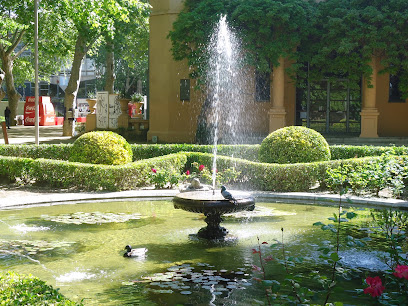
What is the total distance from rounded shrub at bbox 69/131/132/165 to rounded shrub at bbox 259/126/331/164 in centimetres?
390

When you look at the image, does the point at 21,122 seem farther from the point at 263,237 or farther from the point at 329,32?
the point at 263,237

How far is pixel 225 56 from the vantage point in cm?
2517

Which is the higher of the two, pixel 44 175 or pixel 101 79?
pixel 101 79

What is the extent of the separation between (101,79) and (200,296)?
181ft

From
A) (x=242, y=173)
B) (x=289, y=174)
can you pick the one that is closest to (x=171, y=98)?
(x=242, y=173)

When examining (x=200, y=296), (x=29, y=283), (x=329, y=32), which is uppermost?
(x=329, y=32)

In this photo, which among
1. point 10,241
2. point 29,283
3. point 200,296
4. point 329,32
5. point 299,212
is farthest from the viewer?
point 329,32

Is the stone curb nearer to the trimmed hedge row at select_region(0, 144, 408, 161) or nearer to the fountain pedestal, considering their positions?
the fountain pedestal

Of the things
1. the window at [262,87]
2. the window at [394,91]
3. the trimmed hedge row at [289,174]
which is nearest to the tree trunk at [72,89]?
the window at [262,87]

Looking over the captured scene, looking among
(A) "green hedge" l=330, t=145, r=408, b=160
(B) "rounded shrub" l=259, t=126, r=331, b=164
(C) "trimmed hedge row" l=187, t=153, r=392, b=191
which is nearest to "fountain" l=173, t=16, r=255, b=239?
(A) "green hedge" l=330, t=145, r=408, b=160

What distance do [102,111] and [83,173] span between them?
16.6 meters

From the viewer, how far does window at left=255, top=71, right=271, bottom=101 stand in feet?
82.7

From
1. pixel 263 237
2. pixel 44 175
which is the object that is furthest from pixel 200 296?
pixel 44 175

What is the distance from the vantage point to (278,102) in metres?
23.9
